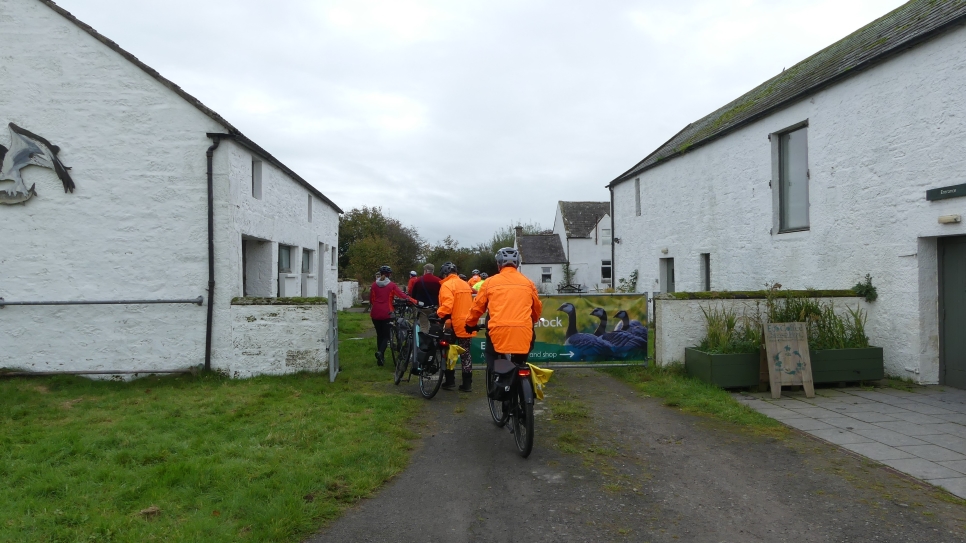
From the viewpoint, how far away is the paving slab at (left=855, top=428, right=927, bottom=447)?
612 centimetres

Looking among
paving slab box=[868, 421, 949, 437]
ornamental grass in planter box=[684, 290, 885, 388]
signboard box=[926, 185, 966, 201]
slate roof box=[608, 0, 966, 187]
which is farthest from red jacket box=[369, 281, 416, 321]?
slate roof box=[608, 0, 966, 187]

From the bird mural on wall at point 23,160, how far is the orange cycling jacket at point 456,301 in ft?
21.0

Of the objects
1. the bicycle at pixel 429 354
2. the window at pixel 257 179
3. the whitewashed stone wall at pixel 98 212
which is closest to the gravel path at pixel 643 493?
the bicycle at pixel 429 354

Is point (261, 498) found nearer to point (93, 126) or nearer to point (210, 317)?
point (210, 317)

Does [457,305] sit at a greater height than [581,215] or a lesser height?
lesser

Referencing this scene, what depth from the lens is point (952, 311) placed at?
8883 millimetres

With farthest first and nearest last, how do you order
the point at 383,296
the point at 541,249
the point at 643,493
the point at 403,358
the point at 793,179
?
the point at 541,249 → the point at 793,179 → the point at 383,296 → the point at 403,358 → the point at 643,493

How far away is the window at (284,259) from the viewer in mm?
14258

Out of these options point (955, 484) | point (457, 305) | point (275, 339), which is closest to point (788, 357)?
point (955, 484)

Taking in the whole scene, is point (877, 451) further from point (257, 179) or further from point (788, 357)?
point (257, 179)

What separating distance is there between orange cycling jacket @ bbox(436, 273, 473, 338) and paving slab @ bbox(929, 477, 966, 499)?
5082 mm

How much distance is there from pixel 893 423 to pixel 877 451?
132 centimetres

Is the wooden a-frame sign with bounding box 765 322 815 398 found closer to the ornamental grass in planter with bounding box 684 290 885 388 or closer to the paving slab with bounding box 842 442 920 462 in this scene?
the ornamental grass in planter with bounding box 684 290 885 388

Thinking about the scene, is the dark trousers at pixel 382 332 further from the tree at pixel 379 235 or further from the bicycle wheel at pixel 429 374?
the tree at pixel 379 235
